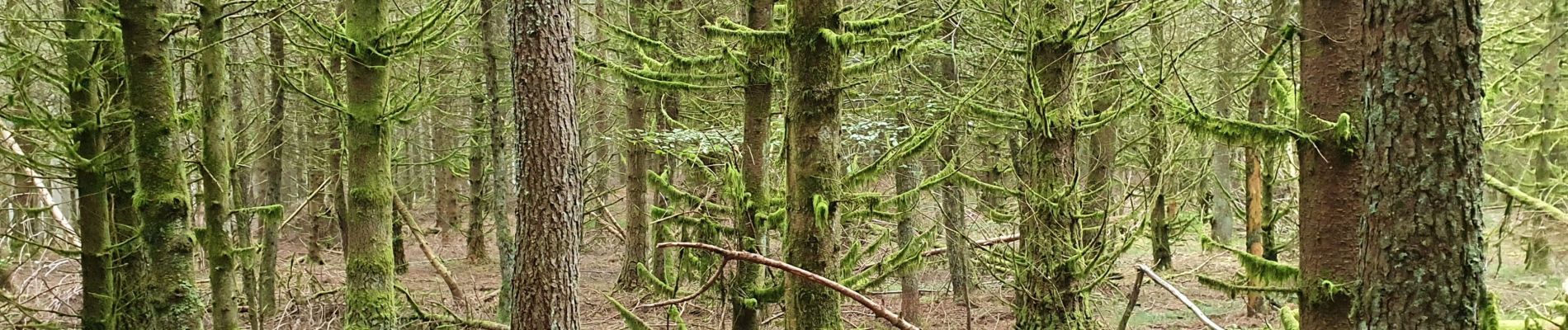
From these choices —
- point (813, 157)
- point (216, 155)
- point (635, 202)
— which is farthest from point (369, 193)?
point (635, 202)

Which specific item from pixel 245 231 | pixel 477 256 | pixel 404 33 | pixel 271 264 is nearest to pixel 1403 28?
pixel 404 33

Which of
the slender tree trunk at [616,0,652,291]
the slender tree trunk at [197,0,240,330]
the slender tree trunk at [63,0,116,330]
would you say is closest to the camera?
the slender tree trunk at [197,0,240,330]

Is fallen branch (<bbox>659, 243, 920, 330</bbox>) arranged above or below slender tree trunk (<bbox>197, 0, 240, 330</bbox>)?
below

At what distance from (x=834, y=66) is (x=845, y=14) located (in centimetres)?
59

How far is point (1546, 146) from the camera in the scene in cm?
1221

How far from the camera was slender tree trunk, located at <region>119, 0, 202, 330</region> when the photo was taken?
5613 mm

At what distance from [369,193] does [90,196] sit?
2.42m

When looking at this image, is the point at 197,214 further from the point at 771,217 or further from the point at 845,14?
the point at 845,14

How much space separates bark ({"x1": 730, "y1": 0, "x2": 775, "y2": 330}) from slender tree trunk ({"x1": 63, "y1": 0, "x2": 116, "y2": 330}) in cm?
537

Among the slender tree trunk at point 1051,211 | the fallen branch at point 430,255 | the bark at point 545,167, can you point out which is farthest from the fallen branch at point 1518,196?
the fallen branch at point 430,255

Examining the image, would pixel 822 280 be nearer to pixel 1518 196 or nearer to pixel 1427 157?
pixel 1427 157

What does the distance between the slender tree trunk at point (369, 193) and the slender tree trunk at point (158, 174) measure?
4.54 feet

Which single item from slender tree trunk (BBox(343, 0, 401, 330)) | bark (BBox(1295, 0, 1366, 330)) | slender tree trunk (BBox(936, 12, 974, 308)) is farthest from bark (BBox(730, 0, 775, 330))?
bark (BBox(1295, 0, 1366, 330))

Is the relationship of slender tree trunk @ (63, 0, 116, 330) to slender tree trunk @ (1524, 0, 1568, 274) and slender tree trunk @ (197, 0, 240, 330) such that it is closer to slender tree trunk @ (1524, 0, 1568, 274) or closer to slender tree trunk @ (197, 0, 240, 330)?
slender tree trunk @ (197, 0, 240, 330)
